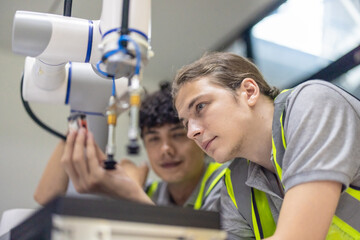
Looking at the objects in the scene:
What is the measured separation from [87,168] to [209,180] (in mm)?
666

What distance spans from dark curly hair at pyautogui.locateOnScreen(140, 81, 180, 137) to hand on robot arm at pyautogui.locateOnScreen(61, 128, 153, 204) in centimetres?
52

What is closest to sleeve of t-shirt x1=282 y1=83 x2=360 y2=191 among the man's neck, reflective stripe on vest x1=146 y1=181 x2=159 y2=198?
the man's neck

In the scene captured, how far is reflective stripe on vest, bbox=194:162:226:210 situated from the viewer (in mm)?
1547

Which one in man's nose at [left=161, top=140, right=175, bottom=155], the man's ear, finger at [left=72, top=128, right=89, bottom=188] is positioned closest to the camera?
finger at [left=72, top=128, right=89, bottom=188]

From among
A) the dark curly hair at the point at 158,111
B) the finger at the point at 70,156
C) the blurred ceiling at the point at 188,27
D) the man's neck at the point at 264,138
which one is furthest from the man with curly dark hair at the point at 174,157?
the finger at the point at 70,156

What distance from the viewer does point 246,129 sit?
116cm

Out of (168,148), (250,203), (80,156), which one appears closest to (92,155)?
(80,156)

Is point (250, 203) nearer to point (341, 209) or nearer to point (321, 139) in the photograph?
point (341, 209)

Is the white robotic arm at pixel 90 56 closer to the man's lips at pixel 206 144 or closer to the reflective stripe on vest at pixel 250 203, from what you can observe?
the man's lips at pixel 206 144

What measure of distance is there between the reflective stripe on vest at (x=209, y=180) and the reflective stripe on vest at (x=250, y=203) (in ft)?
0.76

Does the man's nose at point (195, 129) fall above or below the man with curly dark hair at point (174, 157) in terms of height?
above

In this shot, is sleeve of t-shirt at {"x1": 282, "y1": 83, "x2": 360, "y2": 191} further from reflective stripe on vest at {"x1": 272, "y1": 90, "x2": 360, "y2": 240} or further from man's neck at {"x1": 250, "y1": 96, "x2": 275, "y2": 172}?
man's neck at {"x1": 250, "y1": 96, "x2": 275, "y2": 172}

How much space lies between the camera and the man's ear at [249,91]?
121 centimetres

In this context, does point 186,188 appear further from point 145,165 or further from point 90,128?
point 90,128
